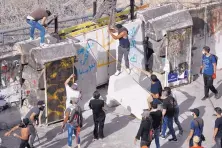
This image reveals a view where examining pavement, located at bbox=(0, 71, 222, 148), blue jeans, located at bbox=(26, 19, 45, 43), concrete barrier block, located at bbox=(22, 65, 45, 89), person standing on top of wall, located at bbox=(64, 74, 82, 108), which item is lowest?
pavement, located at bbox=(0, 71, 222, 148)

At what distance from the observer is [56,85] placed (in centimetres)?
1558

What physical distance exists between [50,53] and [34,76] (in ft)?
2.68

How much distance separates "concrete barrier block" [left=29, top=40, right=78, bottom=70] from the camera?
15.1m

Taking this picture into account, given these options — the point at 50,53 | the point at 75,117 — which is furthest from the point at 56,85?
the point at 75,117

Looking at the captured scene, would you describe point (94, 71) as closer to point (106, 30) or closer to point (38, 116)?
point (106, 30)

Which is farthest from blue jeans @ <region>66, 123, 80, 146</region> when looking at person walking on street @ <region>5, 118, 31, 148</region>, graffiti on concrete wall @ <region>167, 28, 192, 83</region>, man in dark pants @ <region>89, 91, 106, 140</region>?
graffiti on concrete wall @ <region>167, 28, 192, 83</region>

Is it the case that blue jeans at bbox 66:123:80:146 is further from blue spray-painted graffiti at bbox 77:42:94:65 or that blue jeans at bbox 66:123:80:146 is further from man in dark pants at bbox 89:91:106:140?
blue spray-painted graffiti at bbox 77:42:94:65

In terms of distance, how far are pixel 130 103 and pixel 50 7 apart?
44.4 ft

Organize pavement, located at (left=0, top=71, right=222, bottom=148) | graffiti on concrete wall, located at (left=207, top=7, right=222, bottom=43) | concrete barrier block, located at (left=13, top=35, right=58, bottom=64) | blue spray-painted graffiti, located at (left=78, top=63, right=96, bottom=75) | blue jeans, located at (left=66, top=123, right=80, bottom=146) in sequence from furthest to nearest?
graffiti on concrete wall, located at (left=207, top=7, right=222, bottom=43) < blue spray-painted graffiti, located at (left=78, top=63, right=96, bottom=75) < concrete barrier block, located at (left=13, top=35, right=58, bottom=64) < pavement, located at (left=0, top=71, right=222, bottom=148) < blue jeans, located at (left=66, top=123, right=80, bottom=146)

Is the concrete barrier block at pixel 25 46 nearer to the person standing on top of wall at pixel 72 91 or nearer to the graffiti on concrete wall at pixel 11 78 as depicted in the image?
the graffiti on concrete wall at pixel 11 78

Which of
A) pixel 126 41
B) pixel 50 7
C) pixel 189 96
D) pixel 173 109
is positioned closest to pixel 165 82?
pixel 189 96

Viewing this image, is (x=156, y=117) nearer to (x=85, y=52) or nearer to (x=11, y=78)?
(x=85, y=52)

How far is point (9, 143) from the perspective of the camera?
1498 centimetres

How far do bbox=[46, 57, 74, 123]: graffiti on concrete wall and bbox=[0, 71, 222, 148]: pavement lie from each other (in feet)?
1.27
